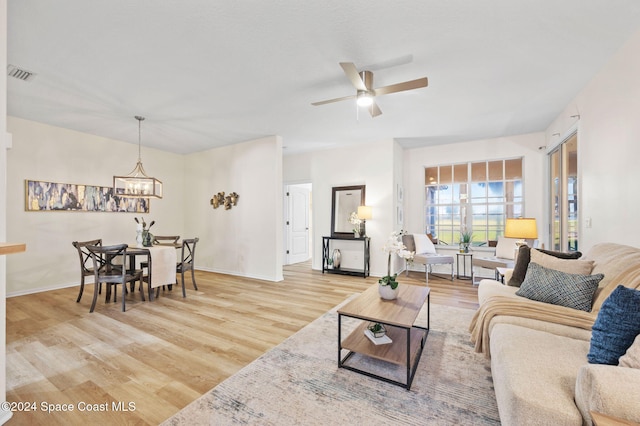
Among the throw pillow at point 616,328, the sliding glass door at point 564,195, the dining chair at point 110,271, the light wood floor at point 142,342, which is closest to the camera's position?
the throw pillow at point 616,328

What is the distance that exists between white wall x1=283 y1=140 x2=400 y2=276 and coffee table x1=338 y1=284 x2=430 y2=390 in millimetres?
2982

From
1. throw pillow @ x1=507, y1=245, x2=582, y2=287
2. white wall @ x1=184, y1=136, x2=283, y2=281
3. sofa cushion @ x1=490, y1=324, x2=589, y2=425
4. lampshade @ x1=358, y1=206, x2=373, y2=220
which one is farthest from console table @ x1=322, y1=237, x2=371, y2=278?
sofa cushion @ x1=490, y1=324, x2=589, y2=425

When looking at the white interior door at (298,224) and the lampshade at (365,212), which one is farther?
the white interior door at (298,224)

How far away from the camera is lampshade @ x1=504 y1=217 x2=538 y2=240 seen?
368 cm

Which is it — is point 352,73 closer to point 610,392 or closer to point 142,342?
point 610,392

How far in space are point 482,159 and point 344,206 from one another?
9.54 ft

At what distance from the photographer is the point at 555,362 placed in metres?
1.39

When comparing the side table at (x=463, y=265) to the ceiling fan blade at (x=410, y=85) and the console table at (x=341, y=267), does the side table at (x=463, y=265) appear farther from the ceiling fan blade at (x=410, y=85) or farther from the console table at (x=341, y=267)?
the ceiling fan blade at (x=410, y=85)

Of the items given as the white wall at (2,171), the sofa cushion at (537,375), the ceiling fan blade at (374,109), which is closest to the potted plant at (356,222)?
the ceiling fan blade at (374,109)

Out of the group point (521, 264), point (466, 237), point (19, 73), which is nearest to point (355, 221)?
point (466, 237)

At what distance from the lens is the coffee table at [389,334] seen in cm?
197

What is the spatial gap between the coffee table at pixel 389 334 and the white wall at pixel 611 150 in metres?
1.97

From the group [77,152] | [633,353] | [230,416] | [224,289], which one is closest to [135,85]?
[77,152]

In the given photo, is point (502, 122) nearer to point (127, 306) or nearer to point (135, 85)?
point (135, 85)
